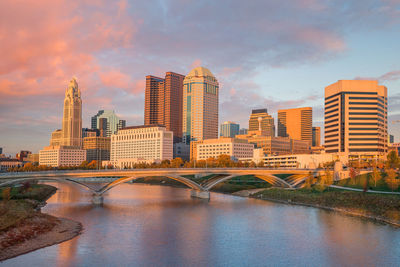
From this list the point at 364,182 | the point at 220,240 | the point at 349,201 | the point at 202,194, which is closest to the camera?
the point at 220,240

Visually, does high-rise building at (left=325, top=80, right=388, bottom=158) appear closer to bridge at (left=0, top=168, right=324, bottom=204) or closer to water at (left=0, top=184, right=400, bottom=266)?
bridge at (left=0, top=168, right=324, bottom=204)

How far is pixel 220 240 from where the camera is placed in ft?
171

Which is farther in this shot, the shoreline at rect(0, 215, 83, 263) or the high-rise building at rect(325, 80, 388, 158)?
the high-rise building at rect(325, 80, 388, 158)

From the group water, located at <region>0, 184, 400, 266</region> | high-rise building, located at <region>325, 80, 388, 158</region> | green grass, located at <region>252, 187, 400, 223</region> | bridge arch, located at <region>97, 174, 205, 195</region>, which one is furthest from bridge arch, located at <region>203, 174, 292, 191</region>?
high-rise building, located at <region>325, 80, 388, 158</region>

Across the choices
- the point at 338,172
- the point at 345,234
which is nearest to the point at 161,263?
the point at 345,234

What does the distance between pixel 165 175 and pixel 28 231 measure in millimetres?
49387

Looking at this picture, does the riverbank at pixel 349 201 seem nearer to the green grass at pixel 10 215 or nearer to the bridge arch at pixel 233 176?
the bridge arch at pixel 233 176

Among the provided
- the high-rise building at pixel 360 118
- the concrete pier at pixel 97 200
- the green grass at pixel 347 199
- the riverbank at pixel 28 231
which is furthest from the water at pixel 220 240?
the high-rise building at pixel 360 118

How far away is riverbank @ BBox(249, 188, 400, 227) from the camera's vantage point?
218 feet

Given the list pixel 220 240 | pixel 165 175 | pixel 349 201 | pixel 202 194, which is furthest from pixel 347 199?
pixel 165 175

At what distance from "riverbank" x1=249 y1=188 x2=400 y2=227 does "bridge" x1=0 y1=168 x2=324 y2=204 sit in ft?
29.5

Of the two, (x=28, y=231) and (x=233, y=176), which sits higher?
(x=233, y=176)

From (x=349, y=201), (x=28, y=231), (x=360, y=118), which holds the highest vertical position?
(x=360, y=118)

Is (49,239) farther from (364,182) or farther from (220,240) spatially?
(364,182)
